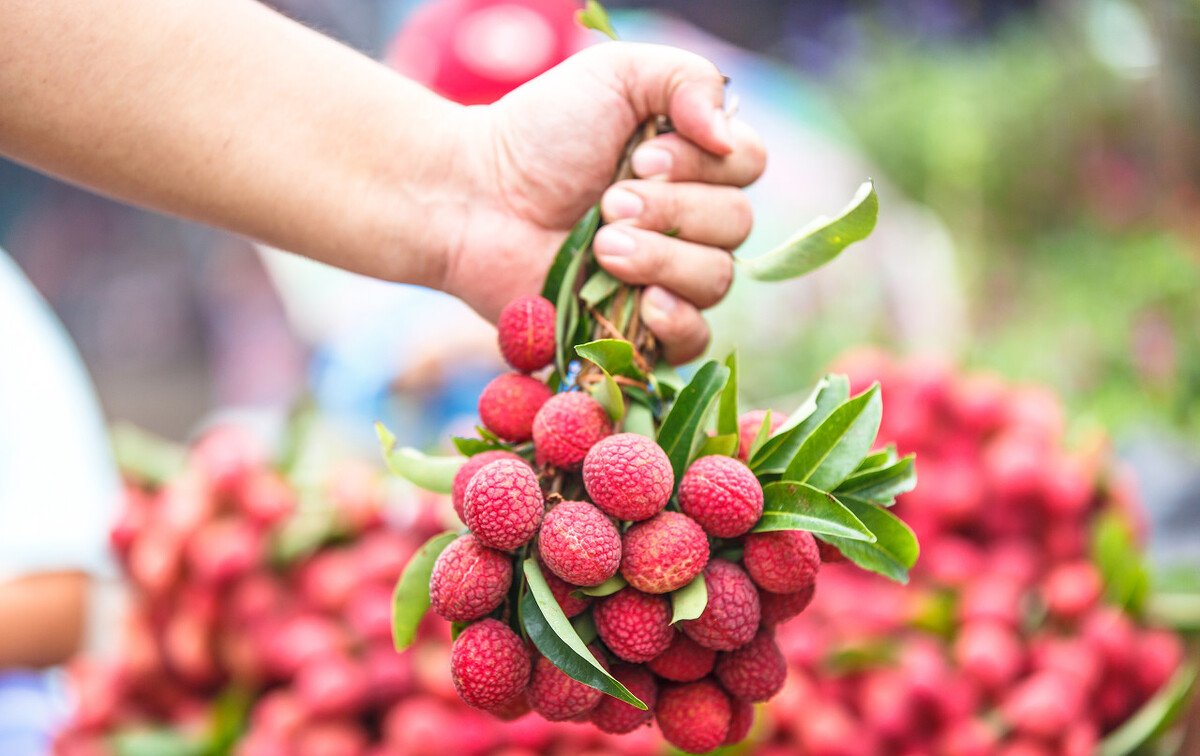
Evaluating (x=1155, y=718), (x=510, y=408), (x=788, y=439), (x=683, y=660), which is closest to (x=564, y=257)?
(x=510, y=408)

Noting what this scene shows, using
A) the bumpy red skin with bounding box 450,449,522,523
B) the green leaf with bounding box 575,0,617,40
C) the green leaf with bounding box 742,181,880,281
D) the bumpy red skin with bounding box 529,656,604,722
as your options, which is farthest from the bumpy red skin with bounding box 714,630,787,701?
the green leaf with bounding box 575,0,617,40

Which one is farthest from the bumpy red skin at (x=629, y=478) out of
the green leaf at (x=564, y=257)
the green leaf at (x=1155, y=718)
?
the green leaf at (x=1155, y=718)

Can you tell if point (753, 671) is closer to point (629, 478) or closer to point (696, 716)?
point (696, 716)

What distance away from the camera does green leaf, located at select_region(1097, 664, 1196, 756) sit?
1221 mm

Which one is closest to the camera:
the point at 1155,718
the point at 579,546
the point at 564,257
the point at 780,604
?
the point at 579,546

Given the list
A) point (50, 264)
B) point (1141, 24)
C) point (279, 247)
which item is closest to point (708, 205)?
point (279, 247)

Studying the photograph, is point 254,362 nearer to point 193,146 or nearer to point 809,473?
point 193,146

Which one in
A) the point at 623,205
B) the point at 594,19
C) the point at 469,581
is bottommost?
the point at 469,581

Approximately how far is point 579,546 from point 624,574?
0.19ft

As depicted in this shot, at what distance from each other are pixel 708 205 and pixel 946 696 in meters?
0.77

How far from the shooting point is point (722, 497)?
2.33 feet

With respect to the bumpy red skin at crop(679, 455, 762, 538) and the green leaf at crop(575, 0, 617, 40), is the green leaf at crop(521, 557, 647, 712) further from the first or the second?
the green leaf at crop(575, 0, 617, 40)

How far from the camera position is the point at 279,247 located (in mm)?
988

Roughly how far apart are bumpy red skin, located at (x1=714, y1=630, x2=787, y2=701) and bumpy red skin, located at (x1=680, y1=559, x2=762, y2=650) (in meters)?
0.03
